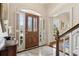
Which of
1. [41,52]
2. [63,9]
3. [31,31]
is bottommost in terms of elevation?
[41,52]

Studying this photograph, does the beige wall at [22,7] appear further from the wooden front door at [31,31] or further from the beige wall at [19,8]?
the wooden front door at [31,31]

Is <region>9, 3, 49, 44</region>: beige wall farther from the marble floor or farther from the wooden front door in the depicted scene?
the marble floor

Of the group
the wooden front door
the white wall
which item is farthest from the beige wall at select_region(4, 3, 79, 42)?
the wooden front door

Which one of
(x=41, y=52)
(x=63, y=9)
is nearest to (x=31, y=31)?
(x=41, y=52)

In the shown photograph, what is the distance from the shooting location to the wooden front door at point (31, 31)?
2.44 metres

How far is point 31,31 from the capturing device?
2484mm

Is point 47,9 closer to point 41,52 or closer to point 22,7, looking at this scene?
point 22,7

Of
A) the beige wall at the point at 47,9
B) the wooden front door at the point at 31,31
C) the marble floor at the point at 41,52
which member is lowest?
the marble floor at the point at 41,52

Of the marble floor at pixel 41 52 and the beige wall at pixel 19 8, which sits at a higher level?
the beige wall at pixel 19 8

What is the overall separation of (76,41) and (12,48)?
1.14m

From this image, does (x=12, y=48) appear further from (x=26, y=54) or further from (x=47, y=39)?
(x=47, y=39)

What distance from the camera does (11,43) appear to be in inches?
93.5

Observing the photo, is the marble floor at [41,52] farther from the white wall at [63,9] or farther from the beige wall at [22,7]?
the beige wall at [22,7]

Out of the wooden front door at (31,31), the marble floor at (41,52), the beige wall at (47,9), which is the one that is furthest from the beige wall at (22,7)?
the marble floor at (41,52)
